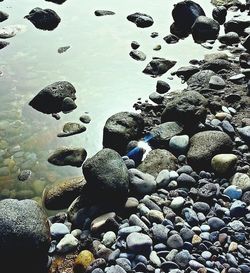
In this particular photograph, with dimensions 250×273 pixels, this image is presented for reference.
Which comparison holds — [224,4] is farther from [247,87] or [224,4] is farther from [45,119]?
[45,119]

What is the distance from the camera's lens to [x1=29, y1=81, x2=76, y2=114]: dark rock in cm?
686

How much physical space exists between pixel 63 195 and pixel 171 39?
5.29 metres

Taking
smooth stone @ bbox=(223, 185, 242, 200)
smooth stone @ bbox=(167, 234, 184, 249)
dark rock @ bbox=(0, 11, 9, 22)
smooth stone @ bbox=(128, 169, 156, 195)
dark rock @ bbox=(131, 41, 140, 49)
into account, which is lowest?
dark rock @ bbox=(0, 11, 9, 22)

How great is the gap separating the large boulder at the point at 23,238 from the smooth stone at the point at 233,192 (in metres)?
2.17

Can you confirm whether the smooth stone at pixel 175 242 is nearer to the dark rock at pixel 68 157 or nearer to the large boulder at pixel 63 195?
the large boulder at pixel 63 195

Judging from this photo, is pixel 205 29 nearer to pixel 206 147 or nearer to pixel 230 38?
pixel 230 38

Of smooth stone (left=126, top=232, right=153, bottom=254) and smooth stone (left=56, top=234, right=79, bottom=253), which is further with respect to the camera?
smooth stone (left=56, top=234, right=79, bottom=253)

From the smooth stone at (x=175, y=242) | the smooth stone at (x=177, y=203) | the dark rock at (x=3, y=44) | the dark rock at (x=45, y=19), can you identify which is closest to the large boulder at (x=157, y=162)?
the smooth stone at (x=177, y=203)

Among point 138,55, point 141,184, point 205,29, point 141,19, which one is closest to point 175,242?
point 141,184

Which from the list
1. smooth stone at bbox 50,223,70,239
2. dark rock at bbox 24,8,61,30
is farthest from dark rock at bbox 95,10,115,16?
smooth stone at bbox 50,223,70,239

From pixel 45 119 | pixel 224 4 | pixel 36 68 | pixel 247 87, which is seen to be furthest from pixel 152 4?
pixel 45 119

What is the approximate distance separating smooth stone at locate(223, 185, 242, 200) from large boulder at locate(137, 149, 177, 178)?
32.9 inches

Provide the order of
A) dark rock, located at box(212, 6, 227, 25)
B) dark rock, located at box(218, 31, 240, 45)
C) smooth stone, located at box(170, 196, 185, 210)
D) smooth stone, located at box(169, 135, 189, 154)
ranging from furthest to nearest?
dark rock, located at box(212, 6, 227, 25) → dark rock, located at box(218, 31, 240, 45) → smooth stone, located at box(169, 135, 189, 154) → smooth stone, located at box(170, 196, 185, 210)

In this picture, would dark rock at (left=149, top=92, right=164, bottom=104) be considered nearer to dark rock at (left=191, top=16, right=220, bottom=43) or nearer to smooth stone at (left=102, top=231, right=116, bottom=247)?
dark rock at (left=191, top=16, right=220, bottom=43)
